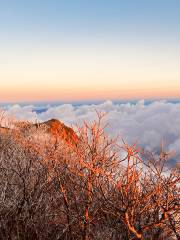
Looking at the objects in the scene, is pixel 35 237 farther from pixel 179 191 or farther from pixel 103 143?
pixel 179 191

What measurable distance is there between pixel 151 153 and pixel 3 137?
3969 cm

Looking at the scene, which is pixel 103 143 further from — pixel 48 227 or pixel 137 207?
pixel 48 227

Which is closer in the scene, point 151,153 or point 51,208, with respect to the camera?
point 151,153

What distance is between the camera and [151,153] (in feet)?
32.8

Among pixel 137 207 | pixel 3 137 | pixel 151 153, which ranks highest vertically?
pixel 151 153

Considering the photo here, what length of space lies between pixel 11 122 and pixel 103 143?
1733 inches

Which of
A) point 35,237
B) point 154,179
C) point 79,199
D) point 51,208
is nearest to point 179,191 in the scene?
point 154,179

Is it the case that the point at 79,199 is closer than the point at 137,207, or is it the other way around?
the point at 137,207

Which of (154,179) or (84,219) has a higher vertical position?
(154,179)

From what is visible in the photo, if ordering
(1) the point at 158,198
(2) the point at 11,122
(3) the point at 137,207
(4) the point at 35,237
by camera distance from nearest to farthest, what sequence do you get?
(1) the point at 158,198 → (3) the point at 137,207 → (4) the point at 35,237 → (2) the point at 11,122

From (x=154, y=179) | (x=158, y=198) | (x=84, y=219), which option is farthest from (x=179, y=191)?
(x=84, y=219)

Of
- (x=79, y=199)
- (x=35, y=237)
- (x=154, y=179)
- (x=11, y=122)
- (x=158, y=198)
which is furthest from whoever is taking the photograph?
(x=11, y=122)

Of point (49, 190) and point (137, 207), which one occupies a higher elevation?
point (137, 207)

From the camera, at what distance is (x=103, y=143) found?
10680mm
